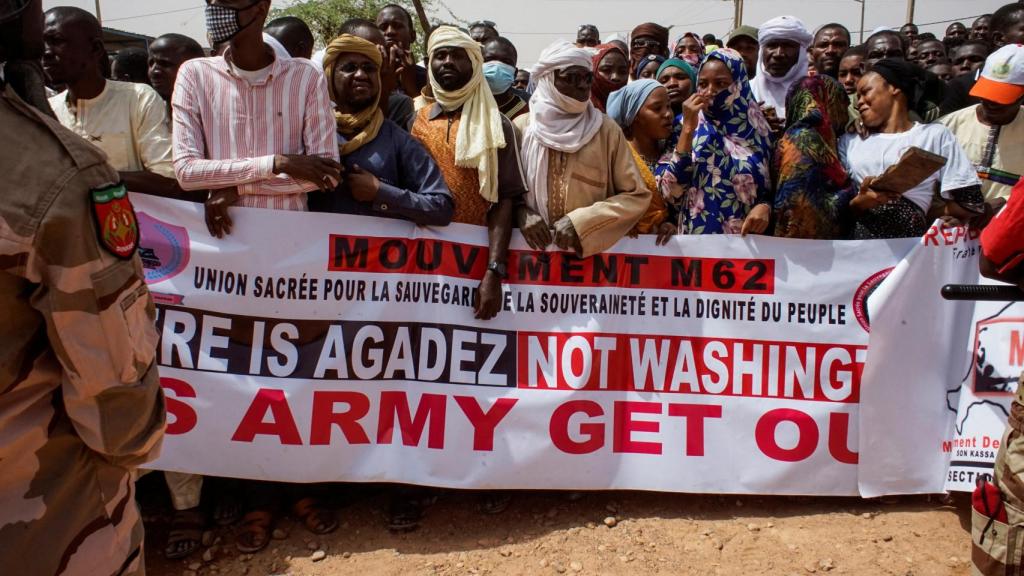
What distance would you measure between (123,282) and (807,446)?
10.2ft

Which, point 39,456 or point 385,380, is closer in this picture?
point 39,456

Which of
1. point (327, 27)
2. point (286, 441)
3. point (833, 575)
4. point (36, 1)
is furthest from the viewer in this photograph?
point (327, 27)

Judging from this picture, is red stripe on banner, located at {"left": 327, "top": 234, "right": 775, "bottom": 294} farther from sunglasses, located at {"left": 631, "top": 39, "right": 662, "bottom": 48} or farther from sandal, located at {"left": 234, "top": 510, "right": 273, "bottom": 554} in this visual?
sunglasses, located at {"left": 631, "top": 39, "right": 662, "bottom": 48}

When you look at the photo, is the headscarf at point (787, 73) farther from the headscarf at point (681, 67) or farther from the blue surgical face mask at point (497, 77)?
the blue surgical face mask at point (497, 77)

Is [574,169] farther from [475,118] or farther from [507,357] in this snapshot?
[507,357]

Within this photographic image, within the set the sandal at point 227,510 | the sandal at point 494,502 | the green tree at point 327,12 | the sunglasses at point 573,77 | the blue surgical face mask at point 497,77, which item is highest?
the green tree at point 327,12

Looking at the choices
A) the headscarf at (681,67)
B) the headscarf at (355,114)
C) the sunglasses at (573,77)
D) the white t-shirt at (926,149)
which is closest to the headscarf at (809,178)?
the white t-shirt at (926,149)

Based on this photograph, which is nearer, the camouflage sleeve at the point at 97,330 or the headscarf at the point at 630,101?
the camouflage sleeve at the point at 97,330

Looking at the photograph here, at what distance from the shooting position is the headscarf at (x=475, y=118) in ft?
11.5

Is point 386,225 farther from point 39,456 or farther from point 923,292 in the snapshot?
point 923,292

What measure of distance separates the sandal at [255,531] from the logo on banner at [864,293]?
2.89 meters

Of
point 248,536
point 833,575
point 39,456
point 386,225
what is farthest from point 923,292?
point 39,456

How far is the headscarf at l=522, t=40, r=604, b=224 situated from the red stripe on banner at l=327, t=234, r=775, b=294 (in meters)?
0.24

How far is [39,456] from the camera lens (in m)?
1.57
